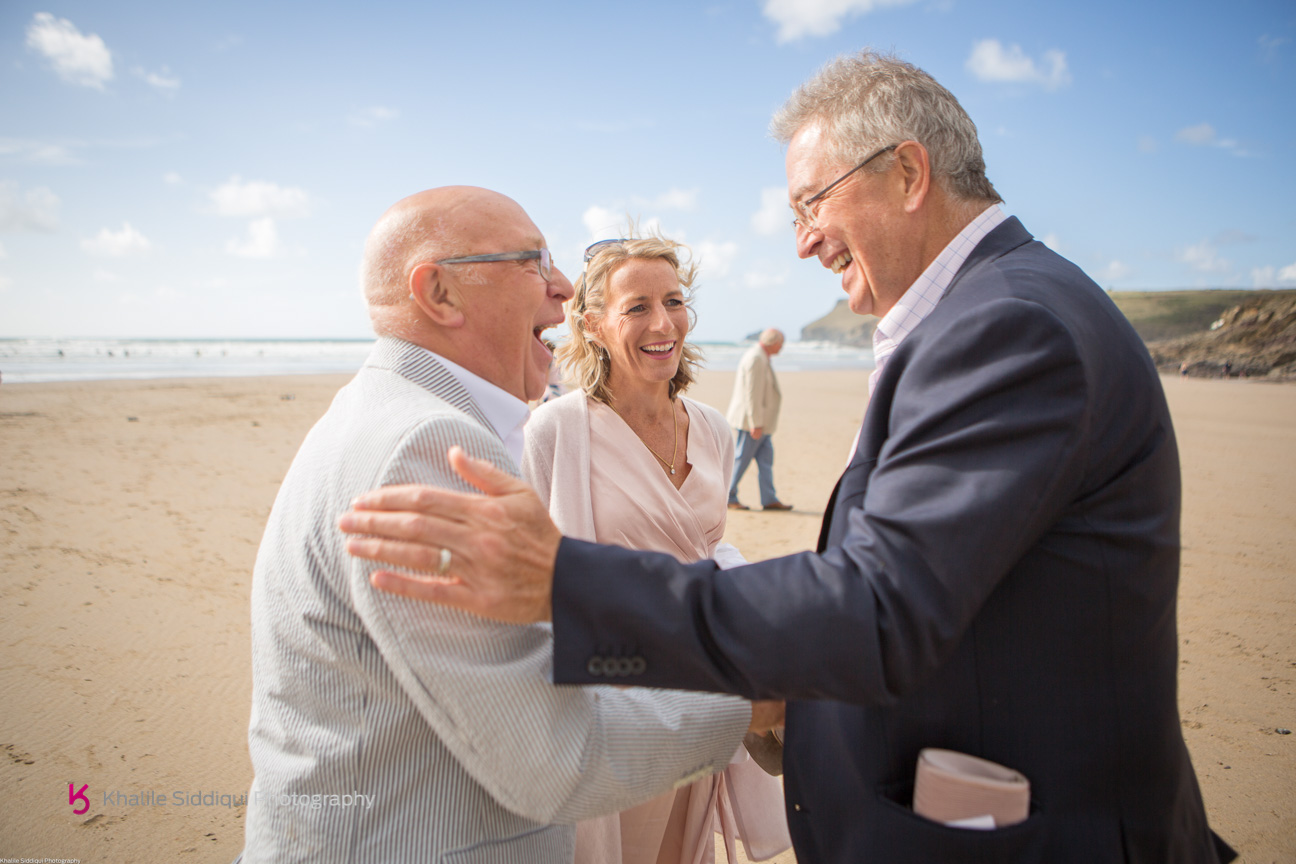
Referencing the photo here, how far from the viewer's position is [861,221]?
175cm

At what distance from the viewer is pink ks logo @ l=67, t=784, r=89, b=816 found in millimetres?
3328

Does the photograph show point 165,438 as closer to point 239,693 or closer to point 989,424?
point 239,693

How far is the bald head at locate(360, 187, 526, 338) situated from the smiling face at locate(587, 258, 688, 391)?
156 cm

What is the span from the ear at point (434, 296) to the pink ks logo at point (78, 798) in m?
3.42

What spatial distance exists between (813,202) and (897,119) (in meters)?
0.28

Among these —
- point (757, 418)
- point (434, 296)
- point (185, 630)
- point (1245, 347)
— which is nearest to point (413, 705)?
point (434, 296)

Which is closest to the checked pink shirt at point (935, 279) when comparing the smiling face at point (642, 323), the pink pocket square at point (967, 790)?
the pink pocket square at point (967, 790)

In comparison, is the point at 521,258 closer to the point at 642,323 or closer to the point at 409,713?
the point at 409,713

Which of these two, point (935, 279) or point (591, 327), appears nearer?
point (935, 279)

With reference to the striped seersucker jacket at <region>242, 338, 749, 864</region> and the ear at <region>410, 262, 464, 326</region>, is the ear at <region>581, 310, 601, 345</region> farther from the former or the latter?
the striped seersucker jacket at <region>242, 338, 749, 864</region>

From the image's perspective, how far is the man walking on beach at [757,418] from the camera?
29.8 ft

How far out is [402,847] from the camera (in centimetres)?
134

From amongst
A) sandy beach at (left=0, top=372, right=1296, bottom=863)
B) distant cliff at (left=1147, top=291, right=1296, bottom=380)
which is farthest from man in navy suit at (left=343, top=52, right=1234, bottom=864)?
distant cliff at (left=1147, top=291, right=1296, bottom=380)

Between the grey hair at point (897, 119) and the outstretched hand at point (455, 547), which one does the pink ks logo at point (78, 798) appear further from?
the grey hair at point (897, 119)
